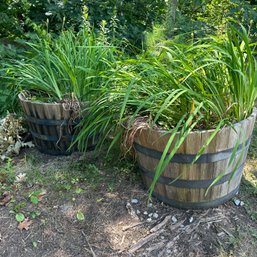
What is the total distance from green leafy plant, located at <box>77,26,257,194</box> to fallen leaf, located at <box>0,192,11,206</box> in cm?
80

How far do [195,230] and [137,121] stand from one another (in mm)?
698

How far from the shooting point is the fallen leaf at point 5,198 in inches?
84.7

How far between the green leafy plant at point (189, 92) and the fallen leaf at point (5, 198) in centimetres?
80

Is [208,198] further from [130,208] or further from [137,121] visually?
[137,121]

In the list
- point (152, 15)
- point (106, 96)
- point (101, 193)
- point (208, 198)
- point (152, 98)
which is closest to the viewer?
point (152, 98)

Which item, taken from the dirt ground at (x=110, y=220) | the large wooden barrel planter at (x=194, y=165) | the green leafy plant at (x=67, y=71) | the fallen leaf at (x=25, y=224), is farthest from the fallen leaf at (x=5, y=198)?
the large wooden barrel planter at (x=194, y=165)

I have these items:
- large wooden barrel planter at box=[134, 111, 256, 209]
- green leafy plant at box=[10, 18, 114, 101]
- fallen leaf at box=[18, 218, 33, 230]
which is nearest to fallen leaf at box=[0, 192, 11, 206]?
fallen leaf at box=[18, 218, 33, 230]

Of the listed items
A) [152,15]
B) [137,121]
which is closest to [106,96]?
[137,121]

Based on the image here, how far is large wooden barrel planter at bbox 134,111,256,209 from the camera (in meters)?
1.73

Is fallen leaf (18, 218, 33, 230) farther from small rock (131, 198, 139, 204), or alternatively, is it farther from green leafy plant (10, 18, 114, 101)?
green leafy plant (10, 18, 114, 101)

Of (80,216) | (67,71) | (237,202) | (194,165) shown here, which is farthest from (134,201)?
(67,71)

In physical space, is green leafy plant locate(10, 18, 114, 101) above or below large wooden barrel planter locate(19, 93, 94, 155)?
above

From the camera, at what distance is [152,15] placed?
439 centimetres

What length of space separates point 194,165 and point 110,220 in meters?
0.62
